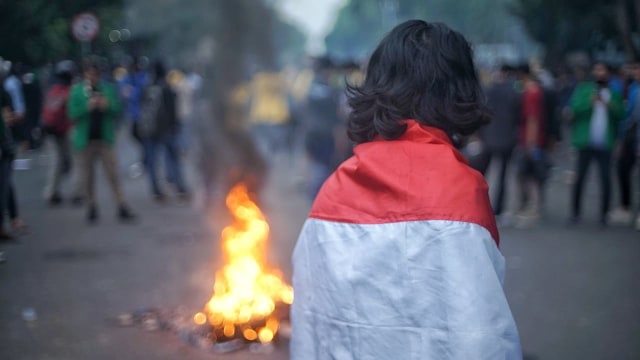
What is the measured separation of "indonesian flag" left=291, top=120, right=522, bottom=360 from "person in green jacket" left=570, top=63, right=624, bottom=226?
7.97 metres

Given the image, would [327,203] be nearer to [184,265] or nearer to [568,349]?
[568,349]

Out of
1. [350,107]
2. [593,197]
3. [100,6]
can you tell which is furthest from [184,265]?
[100,6]

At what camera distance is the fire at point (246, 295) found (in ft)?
18.1

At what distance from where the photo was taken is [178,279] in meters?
7.32

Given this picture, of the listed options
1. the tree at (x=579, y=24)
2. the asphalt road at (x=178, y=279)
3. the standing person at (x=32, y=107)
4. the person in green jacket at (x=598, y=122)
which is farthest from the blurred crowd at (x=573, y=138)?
the standing person at (x=32, y=107)

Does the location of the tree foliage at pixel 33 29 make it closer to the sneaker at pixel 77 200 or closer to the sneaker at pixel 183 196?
the sneaker at pixel 77 200

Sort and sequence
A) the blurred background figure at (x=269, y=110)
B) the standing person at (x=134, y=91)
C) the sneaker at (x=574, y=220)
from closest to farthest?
1. the sneaker at (x=574, y=220)
2. the standing person at (x=134, y=91)
3. the blurred background figure at (x=269, y=110)

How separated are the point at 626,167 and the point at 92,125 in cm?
625

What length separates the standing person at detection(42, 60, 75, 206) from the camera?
11.4 meters

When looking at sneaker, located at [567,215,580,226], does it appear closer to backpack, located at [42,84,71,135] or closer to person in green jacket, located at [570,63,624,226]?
person in green jacket, located at [570,63,624,226]

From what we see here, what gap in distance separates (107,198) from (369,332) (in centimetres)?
1098

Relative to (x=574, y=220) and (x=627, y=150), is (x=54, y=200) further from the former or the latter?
(x=627, y=150)

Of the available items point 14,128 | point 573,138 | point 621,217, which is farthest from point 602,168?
point 14,128

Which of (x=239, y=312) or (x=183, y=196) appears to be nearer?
(x=239, y=312)
